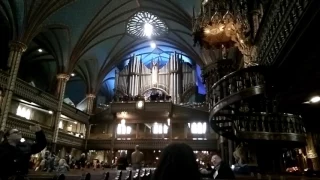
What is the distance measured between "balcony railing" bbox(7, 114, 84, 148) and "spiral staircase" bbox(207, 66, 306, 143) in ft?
33.6

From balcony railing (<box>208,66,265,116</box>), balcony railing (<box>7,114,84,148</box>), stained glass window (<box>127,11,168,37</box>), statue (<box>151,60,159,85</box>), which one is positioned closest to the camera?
balcony railing (<box>208,66,265,116</box>)

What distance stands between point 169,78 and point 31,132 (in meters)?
13.3

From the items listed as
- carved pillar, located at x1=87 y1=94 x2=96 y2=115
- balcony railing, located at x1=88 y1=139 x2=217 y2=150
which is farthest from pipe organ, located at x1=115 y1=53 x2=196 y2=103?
balcony railing, located at x1=88 y1=139 x2=217 y2=150

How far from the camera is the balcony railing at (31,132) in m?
14.3

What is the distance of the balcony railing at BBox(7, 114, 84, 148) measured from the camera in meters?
14.3

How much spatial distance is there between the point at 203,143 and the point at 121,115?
6992 millimetres

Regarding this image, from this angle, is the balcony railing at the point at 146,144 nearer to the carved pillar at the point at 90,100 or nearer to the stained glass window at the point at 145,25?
the carved pillar at the point at 90,100

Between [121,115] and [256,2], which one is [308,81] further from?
[121,115]

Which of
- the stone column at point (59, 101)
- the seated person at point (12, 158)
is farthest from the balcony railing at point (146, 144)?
the seated person at point (12, 158)

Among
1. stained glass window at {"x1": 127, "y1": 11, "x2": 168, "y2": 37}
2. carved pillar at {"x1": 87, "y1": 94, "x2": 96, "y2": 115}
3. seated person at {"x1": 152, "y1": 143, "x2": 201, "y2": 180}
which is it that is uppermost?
stained glass window at {"x1": 127, "y1": 11, "x2": 168, "y2": 37}

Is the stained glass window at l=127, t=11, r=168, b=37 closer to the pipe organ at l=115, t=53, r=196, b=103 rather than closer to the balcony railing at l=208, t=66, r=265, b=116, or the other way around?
the pipe organ at l=115, t=53, r=196, b=103

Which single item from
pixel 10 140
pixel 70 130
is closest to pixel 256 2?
pixel 10 140

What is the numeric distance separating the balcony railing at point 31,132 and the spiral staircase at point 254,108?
10.2 meters

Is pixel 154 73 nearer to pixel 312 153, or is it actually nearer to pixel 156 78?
pixel 156 78
